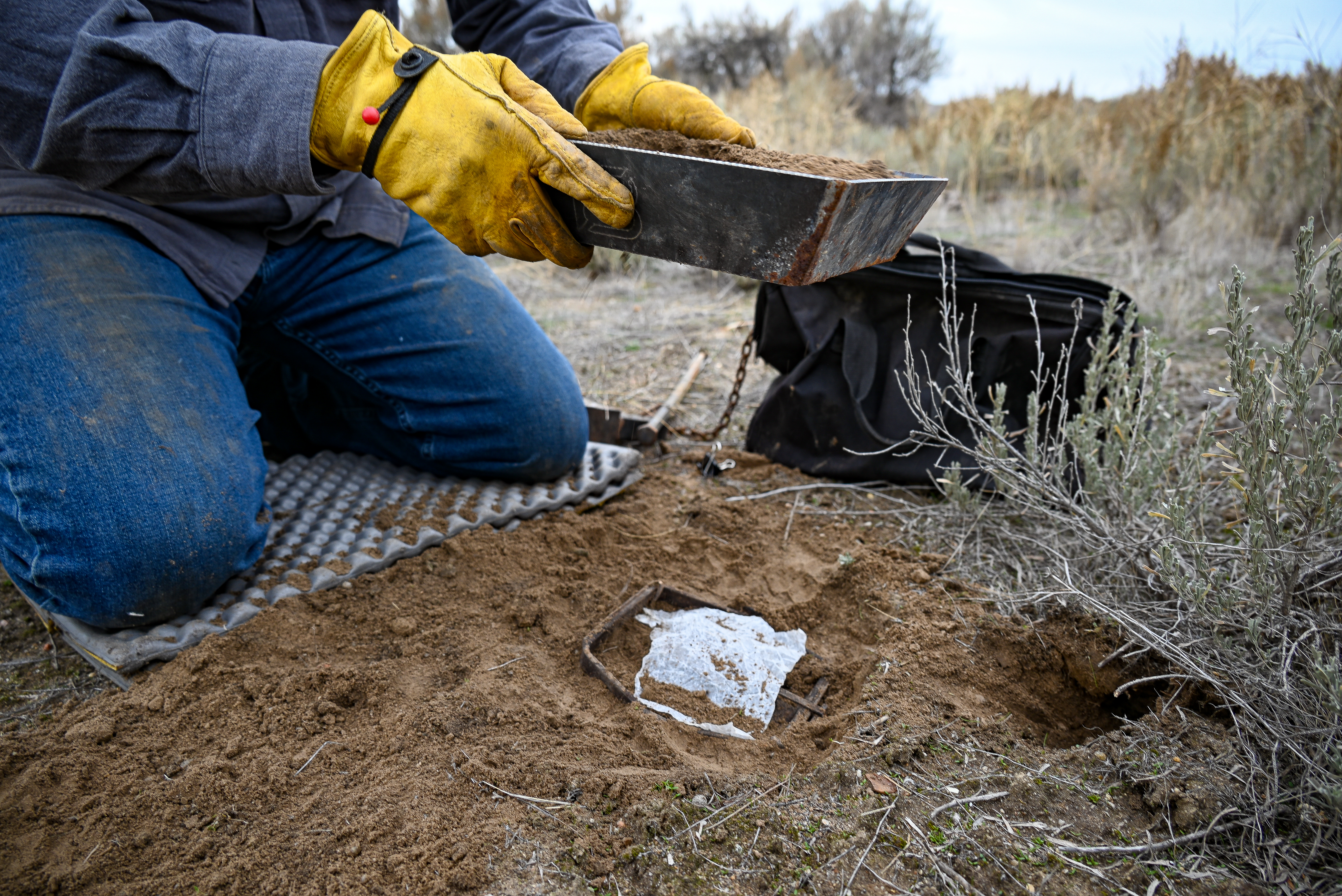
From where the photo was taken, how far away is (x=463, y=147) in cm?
145

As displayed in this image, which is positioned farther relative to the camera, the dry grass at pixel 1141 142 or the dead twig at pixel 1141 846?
the dry grass at pixel 1141 142

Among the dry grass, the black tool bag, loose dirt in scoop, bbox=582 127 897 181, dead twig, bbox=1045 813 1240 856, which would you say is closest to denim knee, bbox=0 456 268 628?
loose dirt in scoop, bbox=582 127 897 181

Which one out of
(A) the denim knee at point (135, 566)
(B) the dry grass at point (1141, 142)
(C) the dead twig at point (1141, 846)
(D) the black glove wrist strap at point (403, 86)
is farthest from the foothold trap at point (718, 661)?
(B) the dry grass at point (1141, 142)

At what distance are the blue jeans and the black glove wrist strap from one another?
2.40 feet

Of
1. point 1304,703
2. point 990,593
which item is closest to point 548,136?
point 990,593

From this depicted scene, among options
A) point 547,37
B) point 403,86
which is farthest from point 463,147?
point 547,37

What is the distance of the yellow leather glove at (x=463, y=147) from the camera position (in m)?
1.43

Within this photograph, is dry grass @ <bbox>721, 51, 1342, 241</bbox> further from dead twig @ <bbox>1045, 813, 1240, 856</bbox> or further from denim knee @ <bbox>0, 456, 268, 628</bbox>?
denim knee @ <bbox>0, 456, 268, 628</bbox>

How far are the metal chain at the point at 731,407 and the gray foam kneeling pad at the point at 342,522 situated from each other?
0.93ft

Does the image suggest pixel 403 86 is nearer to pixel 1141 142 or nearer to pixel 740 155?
pixel 740 155

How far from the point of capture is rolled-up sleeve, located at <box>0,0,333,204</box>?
1.48 meters

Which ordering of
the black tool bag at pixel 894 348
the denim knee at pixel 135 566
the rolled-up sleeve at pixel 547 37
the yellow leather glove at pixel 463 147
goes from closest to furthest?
the yellow leather glove at pixel 463 147 → the denim knee at pixel 135 566 → the rolled-up sleeve at pixel 547 37 → the black tool bag at pixel 894 348

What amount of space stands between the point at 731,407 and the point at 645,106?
3.38 ft

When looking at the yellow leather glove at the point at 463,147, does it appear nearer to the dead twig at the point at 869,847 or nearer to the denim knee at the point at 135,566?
the denim knee at the point at 135,566
